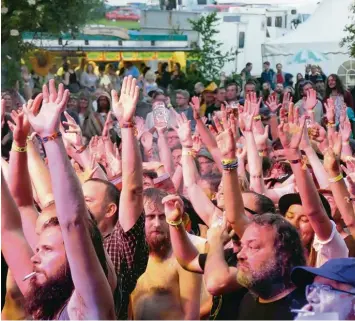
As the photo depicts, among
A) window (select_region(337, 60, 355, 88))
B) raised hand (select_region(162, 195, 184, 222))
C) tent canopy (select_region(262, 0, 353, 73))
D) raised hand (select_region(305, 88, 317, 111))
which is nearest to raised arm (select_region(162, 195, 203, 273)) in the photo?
raised hand (select_region(162, 195, 184, 222))

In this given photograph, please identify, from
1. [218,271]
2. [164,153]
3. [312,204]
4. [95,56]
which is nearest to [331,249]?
[312,204]

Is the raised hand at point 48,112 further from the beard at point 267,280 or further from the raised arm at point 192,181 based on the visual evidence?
the raised arm at point 192,181

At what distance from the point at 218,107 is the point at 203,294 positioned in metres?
8.54

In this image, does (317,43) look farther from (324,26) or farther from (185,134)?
(185,134)

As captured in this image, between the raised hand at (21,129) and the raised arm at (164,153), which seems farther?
the raised arm at (164,153)

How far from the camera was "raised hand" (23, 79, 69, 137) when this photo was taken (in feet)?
12.9

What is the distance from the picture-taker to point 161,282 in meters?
4.98

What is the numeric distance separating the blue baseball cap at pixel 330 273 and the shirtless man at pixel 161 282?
1316 millimetres

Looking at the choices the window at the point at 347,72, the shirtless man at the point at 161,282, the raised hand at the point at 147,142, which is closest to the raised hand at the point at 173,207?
the shirtless man at the point at 161,282

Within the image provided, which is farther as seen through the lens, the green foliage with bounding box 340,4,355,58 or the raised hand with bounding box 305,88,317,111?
the green foliage with bounding box 340,4,355,58

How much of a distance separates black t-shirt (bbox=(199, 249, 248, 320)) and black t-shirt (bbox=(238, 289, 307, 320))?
1.56 feet

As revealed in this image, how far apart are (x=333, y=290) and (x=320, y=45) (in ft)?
45.5

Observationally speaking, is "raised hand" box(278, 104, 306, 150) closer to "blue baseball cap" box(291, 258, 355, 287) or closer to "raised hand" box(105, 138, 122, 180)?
"raised hand" box(105, 138, 122, 180)

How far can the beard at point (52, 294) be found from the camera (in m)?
3.91
